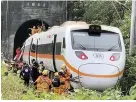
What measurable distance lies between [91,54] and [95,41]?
0.58m

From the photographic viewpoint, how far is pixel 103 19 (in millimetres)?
20281

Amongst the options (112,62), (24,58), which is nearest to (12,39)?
(24,58)

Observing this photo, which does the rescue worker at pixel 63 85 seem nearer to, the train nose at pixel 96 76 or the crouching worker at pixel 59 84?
the crouching worker at pixel 59 84

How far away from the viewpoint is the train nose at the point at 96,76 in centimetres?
1264

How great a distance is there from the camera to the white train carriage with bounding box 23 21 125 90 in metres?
12.7

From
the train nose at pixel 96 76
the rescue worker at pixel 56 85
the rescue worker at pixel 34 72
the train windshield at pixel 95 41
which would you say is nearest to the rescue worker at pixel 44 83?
the rescue worker at pixel 56 85

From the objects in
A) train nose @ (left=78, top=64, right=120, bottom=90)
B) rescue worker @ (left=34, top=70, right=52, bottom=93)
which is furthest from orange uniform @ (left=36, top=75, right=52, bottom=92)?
train nose @ (left=78, top=64, right=120, bottom=90)

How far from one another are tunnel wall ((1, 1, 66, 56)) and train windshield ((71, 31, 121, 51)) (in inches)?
474

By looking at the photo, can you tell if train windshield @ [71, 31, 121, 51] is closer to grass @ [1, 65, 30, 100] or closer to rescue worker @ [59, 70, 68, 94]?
rescue worker @ [59, 70, 68, 94]

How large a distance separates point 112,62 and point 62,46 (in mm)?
1658

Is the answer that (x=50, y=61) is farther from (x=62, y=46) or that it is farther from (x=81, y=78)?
(x=81, y=78)

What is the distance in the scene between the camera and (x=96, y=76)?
12.6 metres

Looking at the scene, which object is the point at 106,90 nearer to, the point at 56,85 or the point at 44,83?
the point at 56,85

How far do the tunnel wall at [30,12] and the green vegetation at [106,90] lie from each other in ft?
3.92
